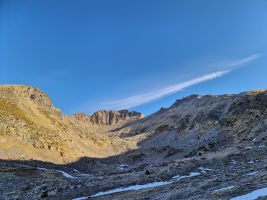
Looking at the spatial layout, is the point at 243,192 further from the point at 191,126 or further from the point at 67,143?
the point at 191,126

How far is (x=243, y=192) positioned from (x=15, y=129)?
238 ft

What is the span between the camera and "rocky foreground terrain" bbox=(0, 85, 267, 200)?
36.9 metres

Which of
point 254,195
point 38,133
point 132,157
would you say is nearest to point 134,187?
point 254,195

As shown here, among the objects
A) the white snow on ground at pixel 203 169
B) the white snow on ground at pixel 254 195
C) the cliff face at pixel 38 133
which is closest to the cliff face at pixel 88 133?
the cliff face at pixel 38 133

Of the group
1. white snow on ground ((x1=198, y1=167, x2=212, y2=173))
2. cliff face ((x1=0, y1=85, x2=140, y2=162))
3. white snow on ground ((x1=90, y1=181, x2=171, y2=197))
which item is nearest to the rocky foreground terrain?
white snow on ground ((x1=90, y1=181, x2=171, y2=197))

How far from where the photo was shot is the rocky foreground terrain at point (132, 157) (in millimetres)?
36875

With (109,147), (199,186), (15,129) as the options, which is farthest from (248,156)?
(109,147)

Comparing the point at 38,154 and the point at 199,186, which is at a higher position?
the point at 38,154

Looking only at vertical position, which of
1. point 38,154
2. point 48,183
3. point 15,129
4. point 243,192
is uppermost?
point 15,129

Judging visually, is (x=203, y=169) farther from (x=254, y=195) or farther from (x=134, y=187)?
(x=254, y=195)

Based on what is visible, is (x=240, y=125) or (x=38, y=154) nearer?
(x=38, y=154)

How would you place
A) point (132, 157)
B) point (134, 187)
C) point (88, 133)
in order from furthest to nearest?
point (88, 133), point (132, 157), point (134, 187)

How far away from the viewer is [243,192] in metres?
26.5

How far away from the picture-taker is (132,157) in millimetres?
119312
